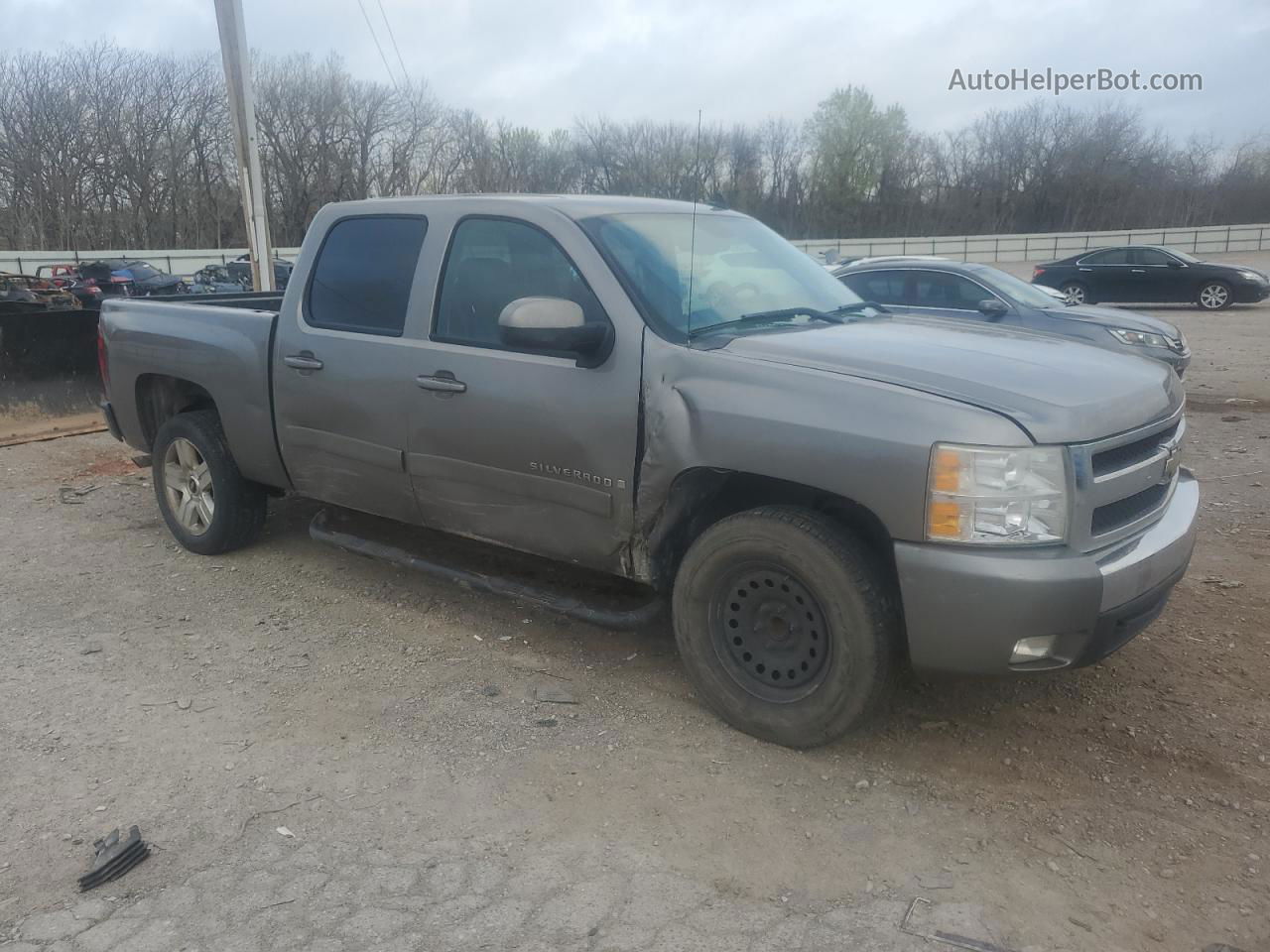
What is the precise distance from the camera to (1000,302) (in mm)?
10008

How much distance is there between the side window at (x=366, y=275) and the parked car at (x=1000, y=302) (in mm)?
6355

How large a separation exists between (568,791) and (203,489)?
336 centimetres

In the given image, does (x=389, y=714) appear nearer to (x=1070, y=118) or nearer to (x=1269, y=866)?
(x=1269, y=866)

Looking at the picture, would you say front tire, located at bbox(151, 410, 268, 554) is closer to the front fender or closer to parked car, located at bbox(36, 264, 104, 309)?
the front fender

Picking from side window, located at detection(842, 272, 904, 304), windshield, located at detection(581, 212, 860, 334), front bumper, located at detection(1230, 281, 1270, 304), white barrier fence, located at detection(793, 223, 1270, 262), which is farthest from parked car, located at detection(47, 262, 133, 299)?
white barrier fence, located at detection(793, 223, 1270, 262)

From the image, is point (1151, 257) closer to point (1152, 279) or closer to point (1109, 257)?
point (1152, 279)

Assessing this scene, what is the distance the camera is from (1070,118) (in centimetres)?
4200

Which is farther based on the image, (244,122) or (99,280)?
(99,280)

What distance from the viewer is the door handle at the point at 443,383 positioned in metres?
4.09

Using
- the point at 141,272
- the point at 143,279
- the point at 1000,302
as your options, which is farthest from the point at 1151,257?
the point at 141,272

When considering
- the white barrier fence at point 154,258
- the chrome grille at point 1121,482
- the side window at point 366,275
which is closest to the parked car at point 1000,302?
the chrome grille at point 1121,482

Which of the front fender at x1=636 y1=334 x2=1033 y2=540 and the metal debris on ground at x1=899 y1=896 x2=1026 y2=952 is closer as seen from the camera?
the metal debris on ground at x1=899 y1=896 x2=1026 y2=952

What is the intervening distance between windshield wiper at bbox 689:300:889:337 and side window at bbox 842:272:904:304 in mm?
6722

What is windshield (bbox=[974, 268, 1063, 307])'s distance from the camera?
10.3 meters
